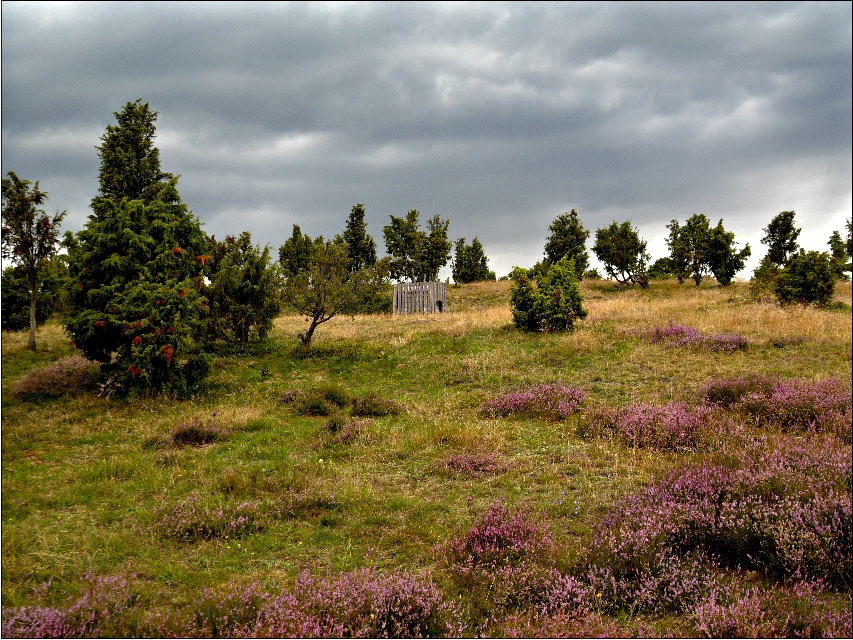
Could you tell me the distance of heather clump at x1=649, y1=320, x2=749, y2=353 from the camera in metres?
18.0

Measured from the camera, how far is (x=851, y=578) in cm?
529

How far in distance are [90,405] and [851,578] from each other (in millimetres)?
16610

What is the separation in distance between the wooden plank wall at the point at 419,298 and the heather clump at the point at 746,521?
30.9 meters

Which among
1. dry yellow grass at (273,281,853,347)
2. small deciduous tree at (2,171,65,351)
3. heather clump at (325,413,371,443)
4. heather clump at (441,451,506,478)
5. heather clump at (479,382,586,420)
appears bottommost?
heather clump at (441,451,506,478)

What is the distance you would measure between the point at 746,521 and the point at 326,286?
58.3 feet

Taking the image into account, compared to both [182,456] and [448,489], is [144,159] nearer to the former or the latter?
[182,456]

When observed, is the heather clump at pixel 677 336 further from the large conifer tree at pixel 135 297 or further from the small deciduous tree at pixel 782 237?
the small deciduous tree at pixel 782 237

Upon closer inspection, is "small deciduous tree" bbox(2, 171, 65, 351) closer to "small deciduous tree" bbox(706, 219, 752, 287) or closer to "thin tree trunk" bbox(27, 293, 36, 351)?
"thin tree trunk" bbox(27, 293, 36, 351)

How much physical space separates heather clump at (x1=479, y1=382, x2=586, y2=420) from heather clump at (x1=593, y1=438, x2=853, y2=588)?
5101 millimetres

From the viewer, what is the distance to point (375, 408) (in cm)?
1416

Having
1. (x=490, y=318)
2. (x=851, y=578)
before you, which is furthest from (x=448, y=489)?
(x=490, y=318)

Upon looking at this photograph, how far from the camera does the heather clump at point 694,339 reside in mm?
18016

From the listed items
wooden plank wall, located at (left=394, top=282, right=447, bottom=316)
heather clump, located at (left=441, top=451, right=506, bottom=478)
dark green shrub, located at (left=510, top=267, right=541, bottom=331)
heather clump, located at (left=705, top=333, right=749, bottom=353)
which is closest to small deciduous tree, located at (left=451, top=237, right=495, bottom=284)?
wooden plank wall, located at (left=394, top=282, right=447, bottom=316)

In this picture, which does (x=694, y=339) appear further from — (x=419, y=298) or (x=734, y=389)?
(x=419, y=298)
